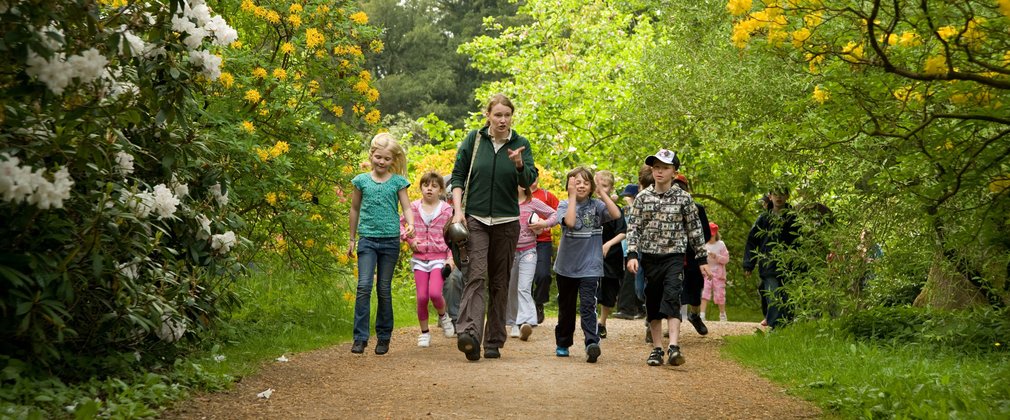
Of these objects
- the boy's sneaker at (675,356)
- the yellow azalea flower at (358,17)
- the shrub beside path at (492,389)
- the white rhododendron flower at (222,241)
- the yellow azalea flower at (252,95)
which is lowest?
the shrub beside path at (492,389)

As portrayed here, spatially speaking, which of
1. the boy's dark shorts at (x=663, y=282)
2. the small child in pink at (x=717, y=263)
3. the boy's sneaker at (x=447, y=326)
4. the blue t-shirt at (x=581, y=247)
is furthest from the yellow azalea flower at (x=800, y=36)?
the small child in pink at (x=717, y=263)

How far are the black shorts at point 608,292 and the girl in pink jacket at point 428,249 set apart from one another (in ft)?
7.52

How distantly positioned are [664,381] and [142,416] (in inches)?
156

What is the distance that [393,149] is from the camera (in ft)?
32.0

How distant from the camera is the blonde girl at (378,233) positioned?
31.2ft

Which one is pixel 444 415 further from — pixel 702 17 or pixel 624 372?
pixel 702 17

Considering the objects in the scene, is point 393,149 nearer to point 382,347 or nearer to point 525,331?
point 382,347

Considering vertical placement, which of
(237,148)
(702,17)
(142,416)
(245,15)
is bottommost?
(142,416)

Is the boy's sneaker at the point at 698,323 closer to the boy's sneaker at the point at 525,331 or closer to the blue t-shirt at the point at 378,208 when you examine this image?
the boy's sneaker at the point at 525,331

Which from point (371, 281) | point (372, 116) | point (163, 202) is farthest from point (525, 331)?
point (163, 202)

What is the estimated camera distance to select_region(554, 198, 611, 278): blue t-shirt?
9.73 meters

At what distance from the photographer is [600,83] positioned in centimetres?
2592

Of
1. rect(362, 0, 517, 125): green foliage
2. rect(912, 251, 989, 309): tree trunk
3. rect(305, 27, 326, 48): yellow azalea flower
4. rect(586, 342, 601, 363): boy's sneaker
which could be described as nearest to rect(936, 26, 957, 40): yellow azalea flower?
rect(912, 251, 989, 309): tree trunk

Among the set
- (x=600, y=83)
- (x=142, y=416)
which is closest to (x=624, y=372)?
(x=142, y=416)
